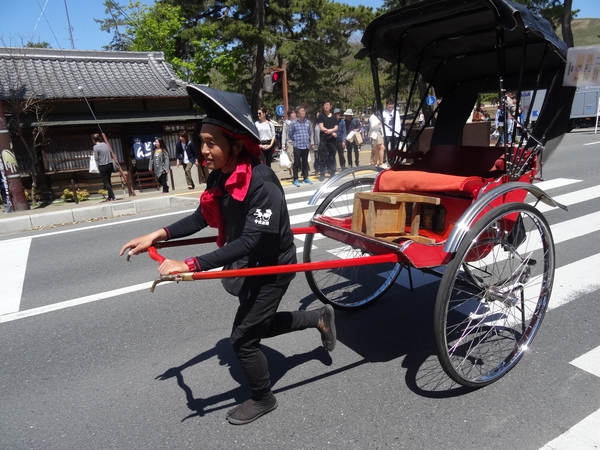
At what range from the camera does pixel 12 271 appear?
18.8 ft

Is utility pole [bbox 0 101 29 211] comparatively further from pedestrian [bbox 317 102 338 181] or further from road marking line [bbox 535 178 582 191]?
road marking line [bbox 535 178 582 191]

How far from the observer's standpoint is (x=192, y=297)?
4488 mm

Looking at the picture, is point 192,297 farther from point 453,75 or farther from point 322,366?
point 453,75

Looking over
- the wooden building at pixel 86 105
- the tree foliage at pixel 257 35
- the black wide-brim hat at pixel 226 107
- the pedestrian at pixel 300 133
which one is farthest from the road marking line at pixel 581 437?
the tree foliage at pixel 257 35

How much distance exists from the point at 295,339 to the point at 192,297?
1.35 m

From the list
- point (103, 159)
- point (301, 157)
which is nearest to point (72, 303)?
point (301, 157)

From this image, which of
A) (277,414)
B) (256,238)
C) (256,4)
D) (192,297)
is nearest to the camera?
(256,238)

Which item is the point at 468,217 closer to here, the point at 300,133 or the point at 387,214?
the point at 387,214

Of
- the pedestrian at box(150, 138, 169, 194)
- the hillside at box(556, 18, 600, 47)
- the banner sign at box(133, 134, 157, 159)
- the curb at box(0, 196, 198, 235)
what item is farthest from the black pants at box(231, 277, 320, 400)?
the hillside at box(556, 18, 600, 47)

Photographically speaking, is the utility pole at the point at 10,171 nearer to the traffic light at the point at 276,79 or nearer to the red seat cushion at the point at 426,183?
the traffic light at the point at 276,79

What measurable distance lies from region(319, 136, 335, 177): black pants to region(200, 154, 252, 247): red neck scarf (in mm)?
9208

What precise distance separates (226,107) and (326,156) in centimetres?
987

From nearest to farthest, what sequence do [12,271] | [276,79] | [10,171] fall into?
1. [12,271]
2. [10,171]
3. [276,79]

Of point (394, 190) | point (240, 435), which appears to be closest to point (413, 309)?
point (394, 190)
